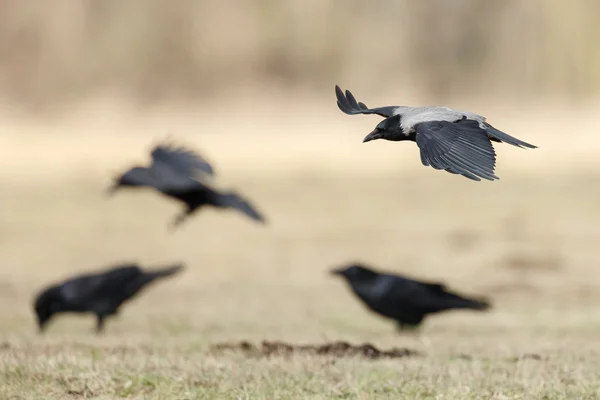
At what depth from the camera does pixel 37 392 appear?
5641mm

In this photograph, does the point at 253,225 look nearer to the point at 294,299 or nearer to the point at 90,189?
the point at 90,189

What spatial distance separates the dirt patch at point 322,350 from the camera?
6938 mm

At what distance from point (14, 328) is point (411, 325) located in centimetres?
365

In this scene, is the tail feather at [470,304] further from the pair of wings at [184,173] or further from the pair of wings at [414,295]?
the pair of wings at [184,173]

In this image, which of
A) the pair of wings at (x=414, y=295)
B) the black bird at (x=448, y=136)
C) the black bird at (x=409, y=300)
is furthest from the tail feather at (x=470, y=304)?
the black bird at (x=448, y=136)

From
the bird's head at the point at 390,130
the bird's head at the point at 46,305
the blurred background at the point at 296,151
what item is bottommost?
the bird's head at the point at 46,305

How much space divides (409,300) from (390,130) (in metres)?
3.02

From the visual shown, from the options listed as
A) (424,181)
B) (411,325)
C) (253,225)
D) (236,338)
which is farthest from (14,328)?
(424,181)

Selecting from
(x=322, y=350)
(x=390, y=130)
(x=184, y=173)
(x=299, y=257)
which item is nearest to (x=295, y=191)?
(x=299, y=257)

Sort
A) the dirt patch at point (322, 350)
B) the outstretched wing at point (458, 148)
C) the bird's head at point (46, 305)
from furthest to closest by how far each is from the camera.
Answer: the bird's head at point (46, 305) < the dirt patch at point (322, 350) < the outstretched wing at point (458, 148)

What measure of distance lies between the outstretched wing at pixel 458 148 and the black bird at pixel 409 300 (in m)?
3.16

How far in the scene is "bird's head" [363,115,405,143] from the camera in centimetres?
618

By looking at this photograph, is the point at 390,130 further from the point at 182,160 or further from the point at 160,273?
the point at 160,273

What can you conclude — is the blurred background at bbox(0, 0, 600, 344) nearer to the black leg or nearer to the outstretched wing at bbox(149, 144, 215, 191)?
the black leg
